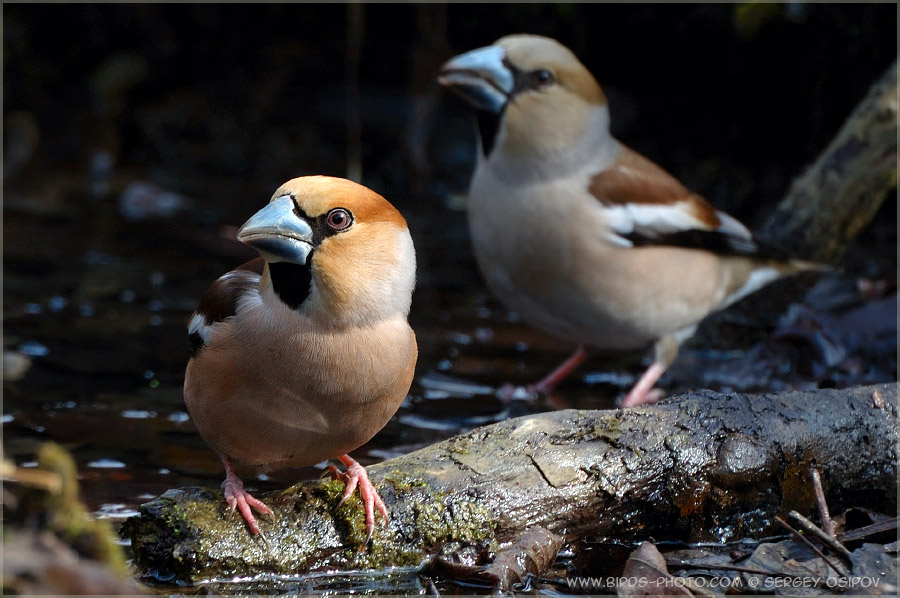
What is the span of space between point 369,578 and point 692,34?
7384 mm

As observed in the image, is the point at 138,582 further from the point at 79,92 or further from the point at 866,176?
the point at 79,92

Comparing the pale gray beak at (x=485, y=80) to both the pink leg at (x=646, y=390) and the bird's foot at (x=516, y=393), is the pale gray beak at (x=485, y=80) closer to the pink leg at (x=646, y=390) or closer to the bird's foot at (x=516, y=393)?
the bird's foot at (x=516, y=393)

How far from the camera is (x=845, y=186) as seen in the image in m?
6.32

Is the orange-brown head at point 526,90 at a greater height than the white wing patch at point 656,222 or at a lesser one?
greater

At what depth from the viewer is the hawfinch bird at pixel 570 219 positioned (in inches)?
207

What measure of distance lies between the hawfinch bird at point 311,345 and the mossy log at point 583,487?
0.11 m

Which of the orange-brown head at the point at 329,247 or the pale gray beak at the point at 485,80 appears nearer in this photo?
the orange-brown head at the point at 329,247

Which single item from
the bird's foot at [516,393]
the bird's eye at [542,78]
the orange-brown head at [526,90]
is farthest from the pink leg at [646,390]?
the bird's eye at [542,78]

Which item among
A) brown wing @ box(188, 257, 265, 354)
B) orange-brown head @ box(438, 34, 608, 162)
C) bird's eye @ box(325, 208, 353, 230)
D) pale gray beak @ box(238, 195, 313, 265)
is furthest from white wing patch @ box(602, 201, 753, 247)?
pale gray beak @ box(238, 195, 313, 265)

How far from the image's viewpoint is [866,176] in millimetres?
6277

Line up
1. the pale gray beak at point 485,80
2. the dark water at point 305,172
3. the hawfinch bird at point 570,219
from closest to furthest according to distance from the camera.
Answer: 1. the dark water at point 305,172
2. the hawfinch bird at point 570,219
3. the pale gray beak at point 485,80

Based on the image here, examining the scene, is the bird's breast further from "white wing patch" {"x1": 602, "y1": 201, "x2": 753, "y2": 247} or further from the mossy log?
"white wing patch" {"x1": 602, "y1": 201, "x2": 753, "y2": 247}

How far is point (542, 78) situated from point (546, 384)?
1740mm

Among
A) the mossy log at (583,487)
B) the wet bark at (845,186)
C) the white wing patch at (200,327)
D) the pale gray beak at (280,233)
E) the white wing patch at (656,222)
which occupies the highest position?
the wet bark at (845,186)
